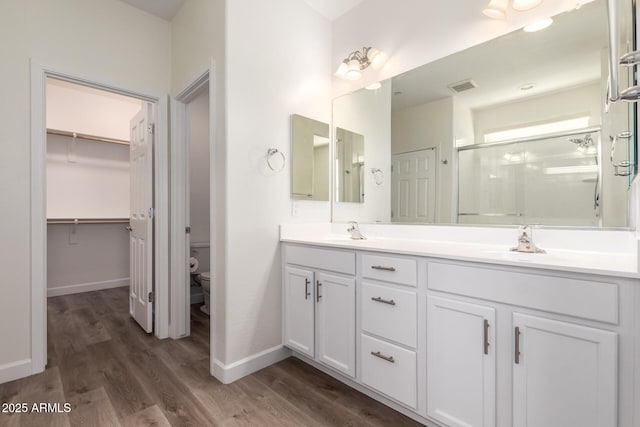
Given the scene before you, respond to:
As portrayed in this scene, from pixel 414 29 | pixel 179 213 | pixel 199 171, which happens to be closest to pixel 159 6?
pixel 179 213

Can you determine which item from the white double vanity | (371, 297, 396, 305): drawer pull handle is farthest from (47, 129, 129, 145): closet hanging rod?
(371, 297, 396, 305): drawer pull handle

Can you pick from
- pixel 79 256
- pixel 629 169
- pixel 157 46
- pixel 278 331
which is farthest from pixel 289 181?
pixel 79 256

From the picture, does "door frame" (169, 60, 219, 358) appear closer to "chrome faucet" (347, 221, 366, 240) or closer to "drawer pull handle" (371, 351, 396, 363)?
"chrome faucet" (347, 221, 366, 240)

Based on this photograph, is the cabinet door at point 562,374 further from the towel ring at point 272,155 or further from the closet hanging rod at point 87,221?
the closet hanging rod at point 87,221

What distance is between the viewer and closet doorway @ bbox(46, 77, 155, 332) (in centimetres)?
366

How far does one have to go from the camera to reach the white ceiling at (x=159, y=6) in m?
2.37

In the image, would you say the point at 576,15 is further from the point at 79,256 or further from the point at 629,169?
the point at 79,256

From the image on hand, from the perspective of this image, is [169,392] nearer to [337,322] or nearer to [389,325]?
[337,322]

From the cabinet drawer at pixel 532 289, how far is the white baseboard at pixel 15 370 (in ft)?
8.17

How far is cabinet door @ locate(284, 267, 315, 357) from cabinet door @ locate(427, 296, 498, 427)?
0.79 meters

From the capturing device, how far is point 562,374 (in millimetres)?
1043

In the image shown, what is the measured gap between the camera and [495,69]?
1727 millimetres

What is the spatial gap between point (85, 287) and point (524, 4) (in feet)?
16.5

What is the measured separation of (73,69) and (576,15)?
3037 millimetres
